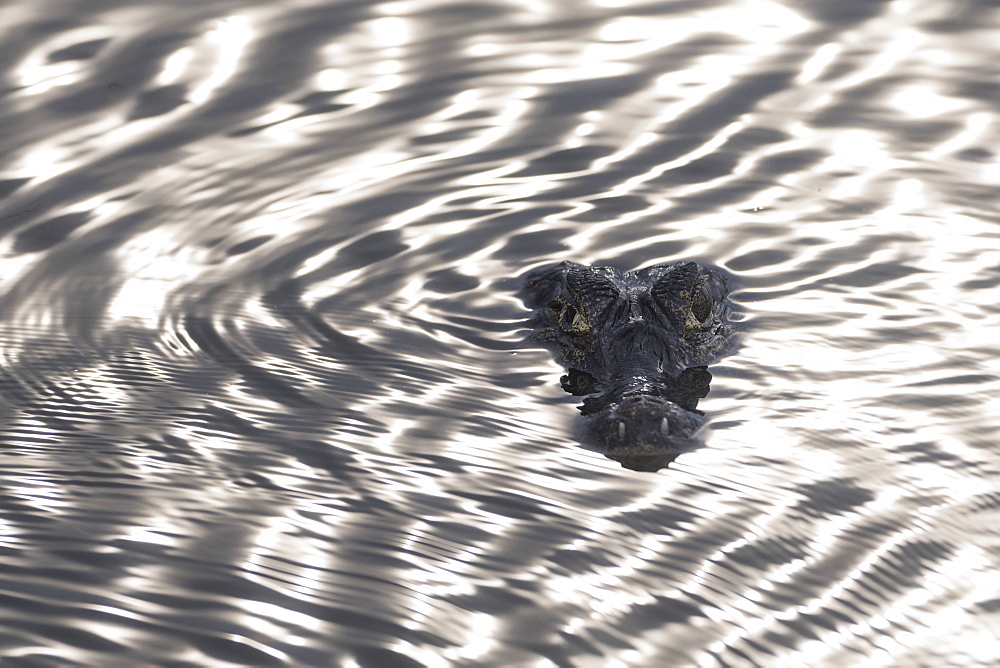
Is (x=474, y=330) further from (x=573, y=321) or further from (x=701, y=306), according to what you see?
(x=701, y=306)

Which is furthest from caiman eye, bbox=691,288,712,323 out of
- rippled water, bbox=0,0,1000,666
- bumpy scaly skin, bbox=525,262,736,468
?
rippled water, bbox=0,0,1000,666

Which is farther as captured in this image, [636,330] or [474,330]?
[474,330]

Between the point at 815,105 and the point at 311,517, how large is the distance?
527 cm

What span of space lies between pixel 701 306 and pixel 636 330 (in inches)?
13.4

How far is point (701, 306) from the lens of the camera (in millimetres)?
5660

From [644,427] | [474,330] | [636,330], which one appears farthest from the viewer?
[474,330]

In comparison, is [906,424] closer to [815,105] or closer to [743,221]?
[743,221]

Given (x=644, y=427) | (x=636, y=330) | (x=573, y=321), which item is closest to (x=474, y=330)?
(x=573, y=321)

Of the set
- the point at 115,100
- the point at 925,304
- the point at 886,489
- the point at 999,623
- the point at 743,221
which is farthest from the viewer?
the point at 115,100

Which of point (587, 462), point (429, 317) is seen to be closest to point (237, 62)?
point (429, 317)

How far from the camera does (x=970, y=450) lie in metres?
4.59

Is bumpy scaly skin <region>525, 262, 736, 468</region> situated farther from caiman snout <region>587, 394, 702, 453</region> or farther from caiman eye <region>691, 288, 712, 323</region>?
caiman snout <region>587, 394, 702, 453</region>

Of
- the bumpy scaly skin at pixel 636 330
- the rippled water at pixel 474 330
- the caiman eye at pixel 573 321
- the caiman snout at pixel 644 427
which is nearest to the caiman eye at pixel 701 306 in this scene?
the bumpy scaly skin at pixel 636 330

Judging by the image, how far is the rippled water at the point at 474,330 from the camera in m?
3.54
